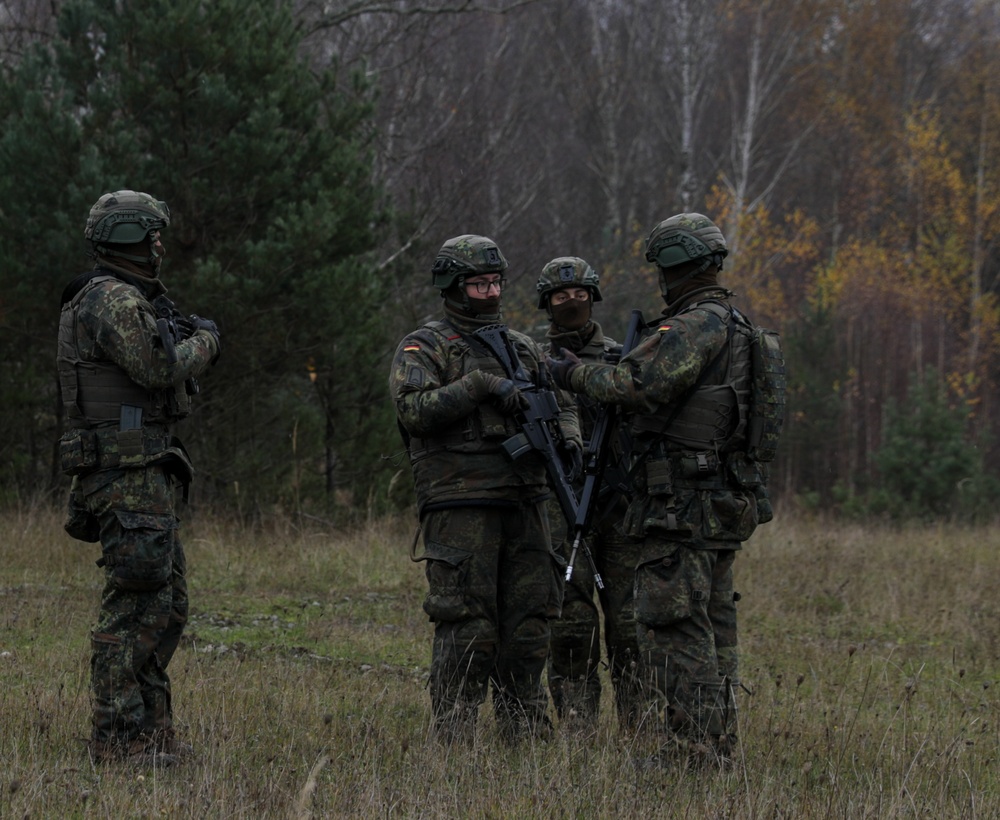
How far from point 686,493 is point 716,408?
1.15ft

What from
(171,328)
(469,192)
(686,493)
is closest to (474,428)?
(686,493)

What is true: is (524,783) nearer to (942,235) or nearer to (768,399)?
(768,399)

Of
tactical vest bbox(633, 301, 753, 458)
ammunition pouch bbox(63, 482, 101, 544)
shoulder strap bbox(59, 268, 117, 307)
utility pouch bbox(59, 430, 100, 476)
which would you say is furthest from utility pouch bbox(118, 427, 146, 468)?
tactical vest bbox(633, 301, 753, 458)

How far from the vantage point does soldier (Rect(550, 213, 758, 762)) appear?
15.1 ft

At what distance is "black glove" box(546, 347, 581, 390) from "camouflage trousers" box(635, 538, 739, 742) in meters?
0.78

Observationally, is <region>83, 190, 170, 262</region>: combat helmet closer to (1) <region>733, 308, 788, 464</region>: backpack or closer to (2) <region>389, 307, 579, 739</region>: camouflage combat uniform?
(2) <region>389, 307, 579, 739</region>: camouflage combat uniform

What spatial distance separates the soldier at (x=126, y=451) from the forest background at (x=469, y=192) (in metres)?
2.94

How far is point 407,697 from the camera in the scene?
595 cm

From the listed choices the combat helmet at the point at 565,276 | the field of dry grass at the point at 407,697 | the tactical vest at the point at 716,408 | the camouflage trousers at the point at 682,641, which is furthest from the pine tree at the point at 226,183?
the camouflage trousers at the point at 682,641

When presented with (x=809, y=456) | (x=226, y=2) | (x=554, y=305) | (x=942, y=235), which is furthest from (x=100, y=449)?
(x=942, y=235)

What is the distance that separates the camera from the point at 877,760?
465cm

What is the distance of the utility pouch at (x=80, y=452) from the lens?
14.4 ft

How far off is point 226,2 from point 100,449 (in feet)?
21.8

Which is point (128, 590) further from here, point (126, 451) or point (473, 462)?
point (473, 462)
